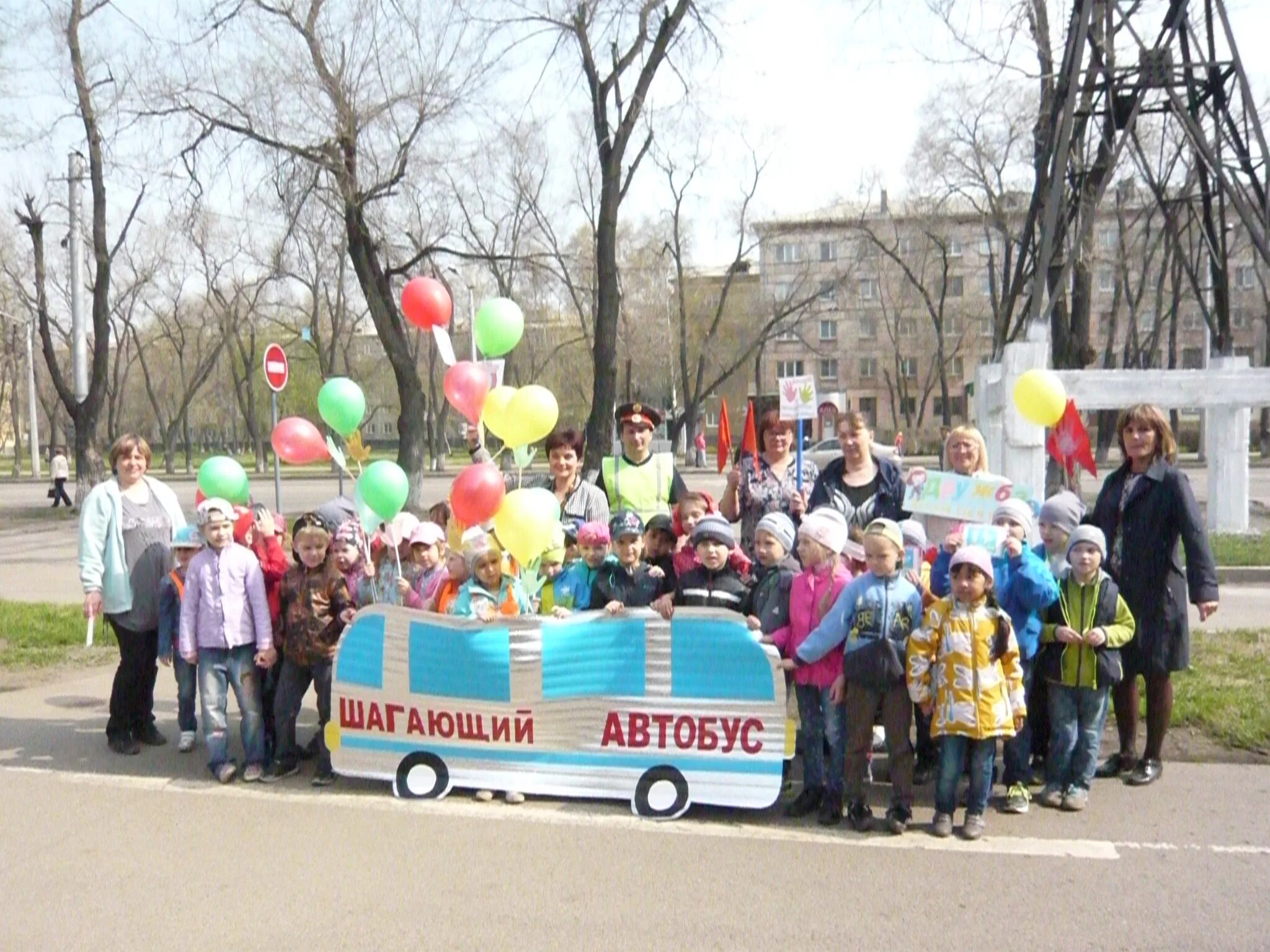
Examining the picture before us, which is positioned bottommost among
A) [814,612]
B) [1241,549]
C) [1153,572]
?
[1241,549]

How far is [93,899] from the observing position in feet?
13.7

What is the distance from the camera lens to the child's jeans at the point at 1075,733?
5.04 metres

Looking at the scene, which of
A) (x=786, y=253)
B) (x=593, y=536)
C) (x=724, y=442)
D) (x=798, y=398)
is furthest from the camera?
(x=786, y=253)

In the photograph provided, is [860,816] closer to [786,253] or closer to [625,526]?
[625,526]

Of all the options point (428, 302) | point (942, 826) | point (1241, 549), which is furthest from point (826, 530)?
point (1241, 549)

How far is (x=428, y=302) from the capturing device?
645cm

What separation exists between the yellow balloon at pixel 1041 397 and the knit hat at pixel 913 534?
54.2 inches

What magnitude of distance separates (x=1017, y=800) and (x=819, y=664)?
1.07 m

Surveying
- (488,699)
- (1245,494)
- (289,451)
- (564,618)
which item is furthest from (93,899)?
(1245,494)

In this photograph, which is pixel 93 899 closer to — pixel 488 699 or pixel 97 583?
pixel 488 699

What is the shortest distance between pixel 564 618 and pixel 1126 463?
2.87 m

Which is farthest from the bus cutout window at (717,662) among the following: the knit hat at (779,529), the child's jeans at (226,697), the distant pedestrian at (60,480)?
the distant pedestrian at (60,480)

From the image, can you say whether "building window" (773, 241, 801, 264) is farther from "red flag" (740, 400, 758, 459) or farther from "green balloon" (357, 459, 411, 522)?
"green balloon" (357, 459, 411, 522)

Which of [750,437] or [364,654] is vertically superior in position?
[750,437]
